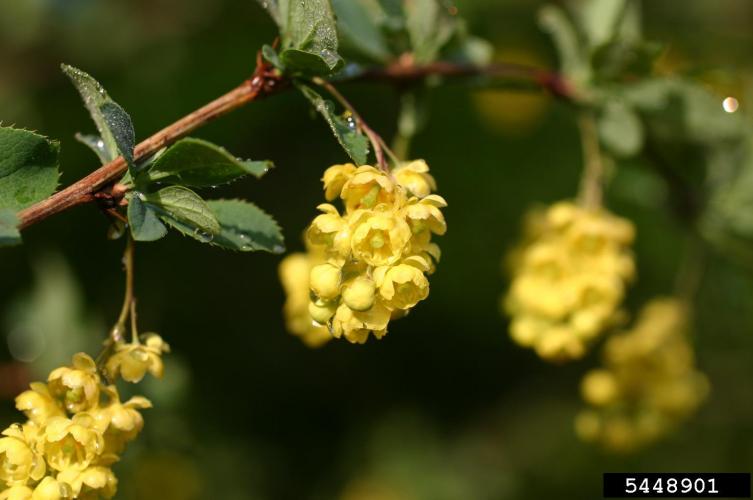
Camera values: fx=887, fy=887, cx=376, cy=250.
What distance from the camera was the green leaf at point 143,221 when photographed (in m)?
1.12

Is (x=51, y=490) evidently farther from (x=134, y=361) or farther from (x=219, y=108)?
(x=219, y=108)

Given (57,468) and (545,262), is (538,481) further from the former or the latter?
(57,468)

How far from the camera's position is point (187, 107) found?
289cm

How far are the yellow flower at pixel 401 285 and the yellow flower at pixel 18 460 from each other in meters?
0.48

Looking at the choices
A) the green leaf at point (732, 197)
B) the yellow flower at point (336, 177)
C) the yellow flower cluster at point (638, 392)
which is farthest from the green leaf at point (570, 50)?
the yellow flower at point (336, 177)

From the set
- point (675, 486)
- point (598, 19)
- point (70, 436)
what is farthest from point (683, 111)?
point (70, 436)

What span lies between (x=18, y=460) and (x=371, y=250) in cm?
51

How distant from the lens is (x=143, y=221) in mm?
1136

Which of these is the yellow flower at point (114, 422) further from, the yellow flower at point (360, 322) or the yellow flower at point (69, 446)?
the yellow flower at point (360, 322)

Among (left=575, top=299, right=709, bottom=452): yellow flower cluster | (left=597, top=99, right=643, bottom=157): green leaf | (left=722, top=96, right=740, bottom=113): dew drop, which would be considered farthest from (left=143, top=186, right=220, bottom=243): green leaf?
(left=722, top=96, right=740, bottom=113): dew drop

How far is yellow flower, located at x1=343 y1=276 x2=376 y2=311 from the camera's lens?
1.12 metres

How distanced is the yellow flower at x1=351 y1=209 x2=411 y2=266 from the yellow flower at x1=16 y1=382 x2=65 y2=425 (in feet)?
1.47

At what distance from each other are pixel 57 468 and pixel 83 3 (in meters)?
2.07

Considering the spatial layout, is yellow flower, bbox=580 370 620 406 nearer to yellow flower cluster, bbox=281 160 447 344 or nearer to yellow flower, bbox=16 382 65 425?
yellow flower cluster, bbox=281 160 447 344
